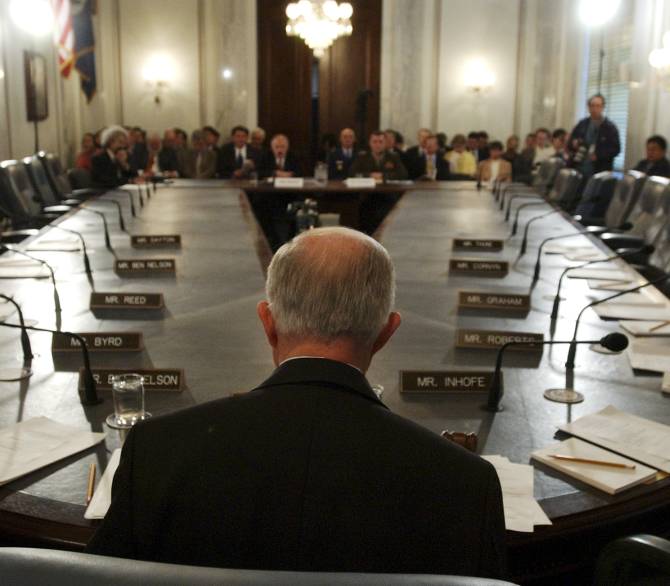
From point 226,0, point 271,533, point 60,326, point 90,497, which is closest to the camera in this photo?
point 271,533

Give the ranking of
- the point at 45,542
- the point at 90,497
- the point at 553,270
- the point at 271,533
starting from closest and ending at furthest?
the point at 271,533, the point at 45,542, the point at 90,497, the point at 553,270

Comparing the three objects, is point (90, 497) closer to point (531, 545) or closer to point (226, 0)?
point (531, 545)

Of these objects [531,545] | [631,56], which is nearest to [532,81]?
[631,56]

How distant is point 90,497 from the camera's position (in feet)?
4.88

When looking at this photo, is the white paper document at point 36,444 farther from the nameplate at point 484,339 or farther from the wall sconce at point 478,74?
the wall sconce at point 478,74

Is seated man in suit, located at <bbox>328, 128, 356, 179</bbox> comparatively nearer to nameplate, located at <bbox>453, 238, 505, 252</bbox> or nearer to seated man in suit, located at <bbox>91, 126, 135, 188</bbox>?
seated man in suit, located at <bbox>91, 126, 135, 188</bbox>

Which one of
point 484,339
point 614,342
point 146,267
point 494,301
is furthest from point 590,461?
point 146,267

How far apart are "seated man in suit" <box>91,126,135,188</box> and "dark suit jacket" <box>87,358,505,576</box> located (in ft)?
24.0

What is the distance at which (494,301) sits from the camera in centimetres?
293

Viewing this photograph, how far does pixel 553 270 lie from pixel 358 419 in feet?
9.40

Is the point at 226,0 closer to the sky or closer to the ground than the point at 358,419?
closer to the sky

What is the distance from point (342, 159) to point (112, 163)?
2.46 m

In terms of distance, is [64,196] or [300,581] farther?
[64,196]

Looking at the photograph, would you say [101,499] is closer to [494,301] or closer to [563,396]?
[563,396]
